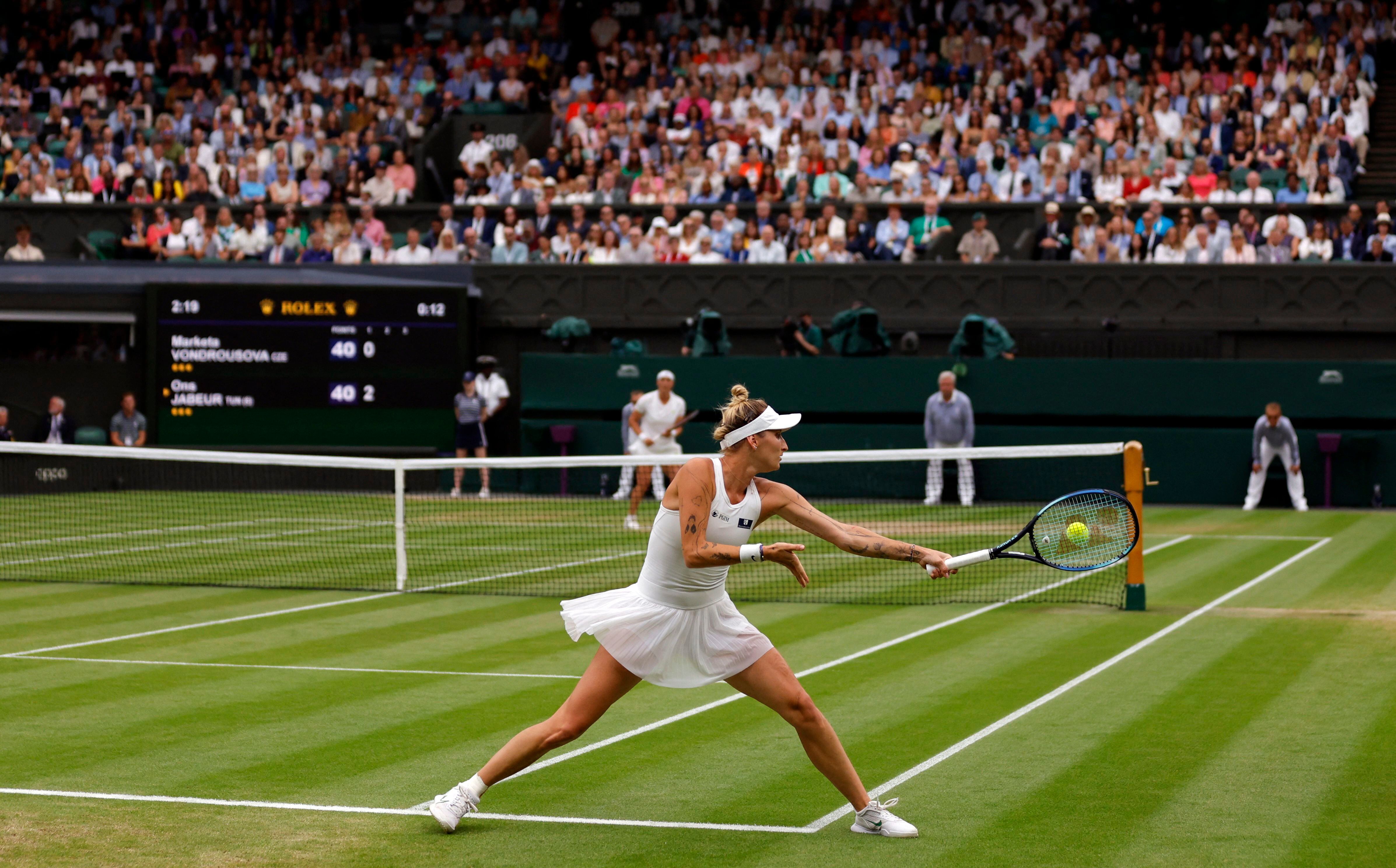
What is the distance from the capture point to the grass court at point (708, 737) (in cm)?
703

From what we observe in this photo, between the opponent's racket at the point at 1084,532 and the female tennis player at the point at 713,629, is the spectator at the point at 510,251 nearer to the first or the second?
the opponent's racket at the point at 1084,532

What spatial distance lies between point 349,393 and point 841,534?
22.0 m

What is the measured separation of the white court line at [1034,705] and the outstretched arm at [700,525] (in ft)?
4.19

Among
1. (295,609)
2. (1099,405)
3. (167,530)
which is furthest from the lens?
(1099,405)

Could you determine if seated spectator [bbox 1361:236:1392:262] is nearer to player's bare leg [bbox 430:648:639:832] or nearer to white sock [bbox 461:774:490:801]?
player's bare leg [bbox 430:648:639:832]

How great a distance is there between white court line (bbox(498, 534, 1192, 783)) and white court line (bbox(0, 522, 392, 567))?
10.00m

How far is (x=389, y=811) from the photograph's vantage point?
298 inches

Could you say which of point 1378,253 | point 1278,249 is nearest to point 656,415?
point 1278,249

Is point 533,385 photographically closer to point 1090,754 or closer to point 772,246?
point 772,246

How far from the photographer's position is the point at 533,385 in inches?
1153

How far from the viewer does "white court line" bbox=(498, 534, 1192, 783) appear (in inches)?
346

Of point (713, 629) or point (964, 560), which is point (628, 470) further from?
point (964, 560)

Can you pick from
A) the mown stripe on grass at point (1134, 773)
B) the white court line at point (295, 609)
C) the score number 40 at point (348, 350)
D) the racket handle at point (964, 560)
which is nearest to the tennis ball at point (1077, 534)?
the racket handle at point (964, 560)

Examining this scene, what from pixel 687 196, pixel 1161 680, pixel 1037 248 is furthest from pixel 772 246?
pixel 1161 680
